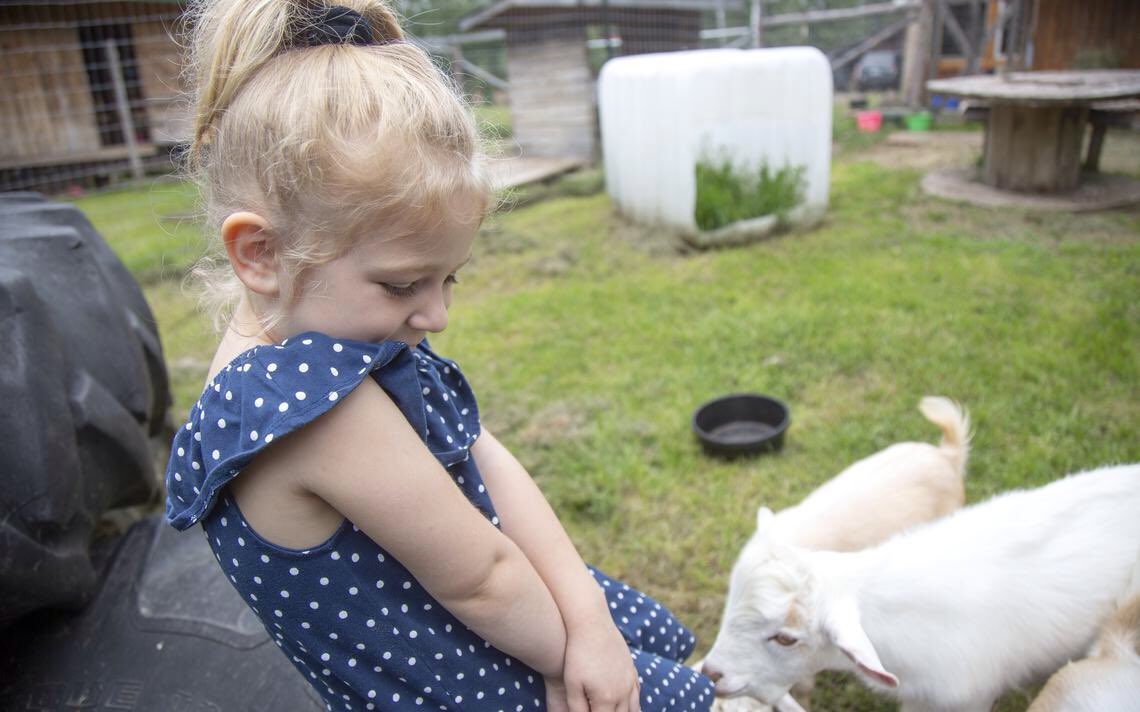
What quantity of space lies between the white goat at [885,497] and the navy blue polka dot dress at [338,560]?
1.25m

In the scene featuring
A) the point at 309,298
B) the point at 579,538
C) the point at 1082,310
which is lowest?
the point at 579,538

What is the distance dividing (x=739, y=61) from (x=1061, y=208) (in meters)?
2.65

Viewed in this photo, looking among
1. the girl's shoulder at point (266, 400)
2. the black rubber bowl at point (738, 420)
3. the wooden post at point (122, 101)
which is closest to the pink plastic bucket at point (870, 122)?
the black rubber bowl at point (738, 420)

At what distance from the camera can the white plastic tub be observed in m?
5.45

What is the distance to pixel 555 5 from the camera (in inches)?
372

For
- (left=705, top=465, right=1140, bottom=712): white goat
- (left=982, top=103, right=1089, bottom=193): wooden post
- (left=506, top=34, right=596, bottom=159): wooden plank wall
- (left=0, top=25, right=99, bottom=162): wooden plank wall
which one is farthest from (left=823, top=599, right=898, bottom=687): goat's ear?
(left=0, top=25, right=99, bottom=162): wooden plank wall

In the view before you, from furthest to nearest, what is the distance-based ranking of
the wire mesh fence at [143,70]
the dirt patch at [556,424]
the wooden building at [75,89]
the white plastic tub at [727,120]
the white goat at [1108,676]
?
the wooden building at [75,89] < the wire mesh fence at [143,70] < the white plastic tub at [727,120] < the dirt patch at [556,424] < the white goat at [1108,676]

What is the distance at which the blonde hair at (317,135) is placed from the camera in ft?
3.07

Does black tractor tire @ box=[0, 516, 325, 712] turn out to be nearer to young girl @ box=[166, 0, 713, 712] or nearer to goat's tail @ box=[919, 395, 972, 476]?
young girl @ box=[166, 0, 713, 712]

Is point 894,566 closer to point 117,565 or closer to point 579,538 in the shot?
point 579,538

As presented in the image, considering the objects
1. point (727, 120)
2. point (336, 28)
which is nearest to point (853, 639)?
point (336, 28)

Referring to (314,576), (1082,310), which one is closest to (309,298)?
(314,576)

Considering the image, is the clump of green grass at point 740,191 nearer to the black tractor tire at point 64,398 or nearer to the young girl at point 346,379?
the black tractor tire at point 64,398

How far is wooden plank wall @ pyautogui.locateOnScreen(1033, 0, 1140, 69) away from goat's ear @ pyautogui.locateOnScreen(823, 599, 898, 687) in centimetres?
1107
